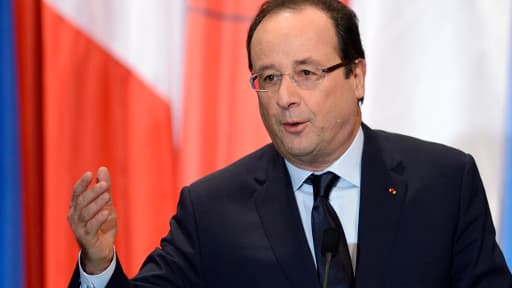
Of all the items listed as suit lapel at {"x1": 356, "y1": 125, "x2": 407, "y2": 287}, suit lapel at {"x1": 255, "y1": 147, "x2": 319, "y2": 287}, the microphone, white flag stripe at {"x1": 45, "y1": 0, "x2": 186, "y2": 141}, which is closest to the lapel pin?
suit lapel at {"x1": 356, "y1": 125, "x2": 407, "y2": 287}

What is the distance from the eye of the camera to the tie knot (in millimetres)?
1874

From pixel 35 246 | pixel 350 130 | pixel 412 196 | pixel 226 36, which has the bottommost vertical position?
pixel 35 246

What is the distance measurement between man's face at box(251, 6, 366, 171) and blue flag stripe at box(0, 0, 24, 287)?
1.06 metres

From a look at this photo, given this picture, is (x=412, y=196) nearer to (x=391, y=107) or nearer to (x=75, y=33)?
(x=391, y=107)

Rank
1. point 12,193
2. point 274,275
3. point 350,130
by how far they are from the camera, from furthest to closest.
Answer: point 12,193 → point 350,130 → point 274,275

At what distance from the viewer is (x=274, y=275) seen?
1.82m

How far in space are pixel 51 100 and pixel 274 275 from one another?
1.22m

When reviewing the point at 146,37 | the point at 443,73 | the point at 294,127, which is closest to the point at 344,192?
the point at 294,127

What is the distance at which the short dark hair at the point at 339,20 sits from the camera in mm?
1938

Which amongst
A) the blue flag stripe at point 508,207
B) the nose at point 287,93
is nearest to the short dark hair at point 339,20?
the nose at point 287,93

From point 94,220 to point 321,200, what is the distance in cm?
53

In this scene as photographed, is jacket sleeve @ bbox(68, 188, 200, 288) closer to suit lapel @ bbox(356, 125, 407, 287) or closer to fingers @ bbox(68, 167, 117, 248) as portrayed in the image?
fingers @ bbox(68, 167, 117, 248)

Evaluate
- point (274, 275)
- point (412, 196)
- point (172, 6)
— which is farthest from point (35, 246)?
point (412, 196)

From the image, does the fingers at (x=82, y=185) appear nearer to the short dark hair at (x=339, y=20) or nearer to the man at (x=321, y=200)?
the man at (x=321, y=200)
